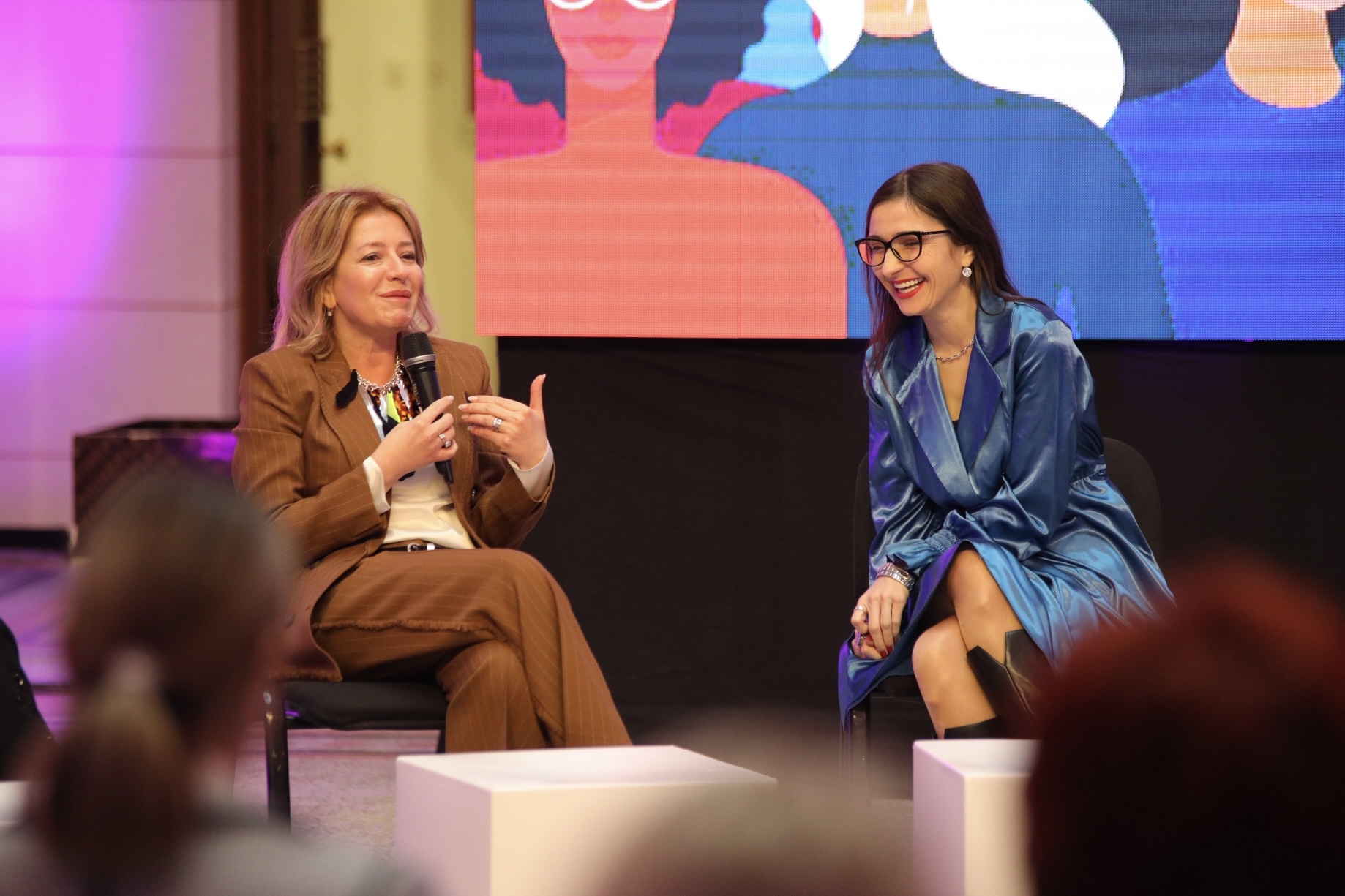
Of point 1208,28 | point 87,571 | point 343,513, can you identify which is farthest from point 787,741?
point 87,571

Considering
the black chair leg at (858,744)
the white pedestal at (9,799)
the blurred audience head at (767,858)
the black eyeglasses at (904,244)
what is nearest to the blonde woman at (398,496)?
the black chair leg at (858,744)

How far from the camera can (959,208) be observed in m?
2.64

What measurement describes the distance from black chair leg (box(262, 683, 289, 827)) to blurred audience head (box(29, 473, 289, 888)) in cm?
143

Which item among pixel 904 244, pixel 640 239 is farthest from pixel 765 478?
pixel 904 244

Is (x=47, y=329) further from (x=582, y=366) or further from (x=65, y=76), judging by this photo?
(x=582, y=366)

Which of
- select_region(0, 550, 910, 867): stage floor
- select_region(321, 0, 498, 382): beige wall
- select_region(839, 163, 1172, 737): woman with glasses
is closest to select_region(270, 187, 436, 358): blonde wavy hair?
select_region(0, 550, 910, 867): stage floor

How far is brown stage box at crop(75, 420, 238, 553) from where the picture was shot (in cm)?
441

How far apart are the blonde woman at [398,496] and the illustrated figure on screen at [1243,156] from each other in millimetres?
1829

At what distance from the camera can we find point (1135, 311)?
3.68m

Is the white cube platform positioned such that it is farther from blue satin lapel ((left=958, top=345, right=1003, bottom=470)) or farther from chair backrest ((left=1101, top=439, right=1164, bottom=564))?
chair backrest ((left=1101, top=439, right=1164, bottom=564))

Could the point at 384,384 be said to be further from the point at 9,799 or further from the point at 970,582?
the point at 9,799

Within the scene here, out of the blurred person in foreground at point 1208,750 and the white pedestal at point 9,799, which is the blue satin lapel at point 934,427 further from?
the blurred person in foreground at point 1208,750

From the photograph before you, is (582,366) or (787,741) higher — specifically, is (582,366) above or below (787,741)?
above

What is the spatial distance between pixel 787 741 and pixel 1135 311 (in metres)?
1.33
